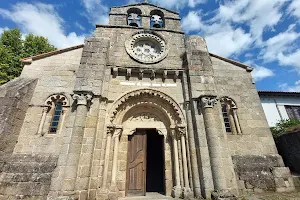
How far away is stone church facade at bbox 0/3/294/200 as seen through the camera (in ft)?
17.4

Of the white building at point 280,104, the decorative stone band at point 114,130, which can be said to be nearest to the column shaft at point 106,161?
the decorative stone band at point 114,130

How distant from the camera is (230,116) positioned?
737 cm

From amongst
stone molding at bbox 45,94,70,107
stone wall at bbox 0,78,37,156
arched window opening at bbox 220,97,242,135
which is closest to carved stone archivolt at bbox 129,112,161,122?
stone molding at bbox 45,94,70,107


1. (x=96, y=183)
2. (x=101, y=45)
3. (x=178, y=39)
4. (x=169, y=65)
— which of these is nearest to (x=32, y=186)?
(x=96, y=183)

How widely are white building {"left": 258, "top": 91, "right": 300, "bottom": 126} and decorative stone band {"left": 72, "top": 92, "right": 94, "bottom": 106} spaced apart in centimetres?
1061

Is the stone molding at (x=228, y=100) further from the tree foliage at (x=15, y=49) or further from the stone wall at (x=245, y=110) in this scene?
the tree foliage at (x=15, y=49)

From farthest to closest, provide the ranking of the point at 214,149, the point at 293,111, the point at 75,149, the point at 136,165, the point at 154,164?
the point at 293,111, the point at 154,164, the point at 136,165, the point at 214,149, the point at 75,149

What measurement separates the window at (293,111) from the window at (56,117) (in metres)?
13.4

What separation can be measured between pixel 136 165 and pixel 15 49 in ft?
45.5

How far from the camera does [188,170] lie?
19.5 ft

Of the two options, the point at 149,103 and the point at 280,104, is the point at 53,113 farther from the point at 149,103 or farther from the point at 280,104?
the point at 280,104

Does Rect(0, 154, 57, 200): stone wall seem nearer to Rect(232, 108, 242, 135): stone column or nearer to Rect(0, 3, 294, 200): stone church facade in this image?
Rect(0, 3, 294, 200): stone church facade

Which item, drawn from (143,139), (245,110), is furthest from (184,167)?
(245,110)

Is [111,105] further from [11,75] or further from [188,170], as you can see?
[11,75]
